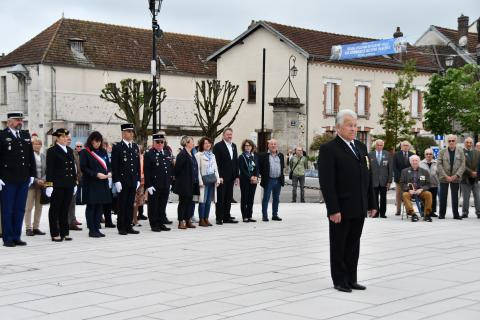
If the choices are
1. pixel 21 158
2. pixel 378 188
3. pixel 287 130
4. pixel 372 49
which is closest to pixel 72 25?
pixel 287 130

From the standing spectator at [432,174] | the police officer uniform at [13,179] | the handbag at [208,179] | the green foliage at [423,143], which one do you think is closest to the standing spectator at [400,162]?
the standing spectator at [432,174]

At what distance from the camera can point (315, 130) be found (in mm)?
49062

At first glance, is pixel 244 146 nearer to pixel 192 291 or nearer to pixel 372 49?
pixel 192 291

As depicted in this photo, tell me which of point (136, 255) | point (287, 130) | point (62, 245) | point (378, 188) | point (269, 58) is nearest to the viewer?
point (136, 255)

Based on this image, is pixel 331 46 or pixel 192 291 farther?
pixel 331 46

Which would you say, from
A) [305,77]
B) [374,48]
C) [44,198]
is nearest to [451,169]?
[44,198]

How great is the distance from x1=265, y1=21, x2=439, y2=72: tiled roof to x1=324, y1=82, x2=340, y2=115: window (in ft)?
5.13

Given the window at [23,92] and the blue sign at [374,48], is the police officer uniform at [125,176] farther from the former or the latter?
the window at [23,92]

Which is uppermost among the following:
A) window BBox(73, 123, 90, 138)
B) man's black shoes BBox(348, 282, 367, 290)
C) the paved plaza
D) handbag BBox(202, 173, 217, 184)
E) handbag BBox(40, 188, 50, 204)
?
window BBox(73, 123, 90, 138)

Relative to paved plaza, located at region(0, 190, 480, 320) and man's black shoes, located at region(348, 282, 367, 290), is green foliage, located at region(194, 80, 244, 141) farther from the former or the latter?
man's black shoes, located at region(348, 282, 367, 290)

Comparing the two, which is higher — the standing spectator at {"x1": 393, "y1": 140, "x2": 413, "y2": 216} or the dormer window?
the dormer window

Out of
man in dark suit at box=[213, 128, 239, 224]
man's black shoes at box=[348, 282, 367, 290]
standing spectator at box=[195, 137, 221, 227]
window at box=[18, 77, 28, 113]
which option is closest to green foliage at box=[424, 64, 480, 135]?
window at box=[18, 77, 28, 113]

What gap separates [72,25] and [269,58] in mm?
13572

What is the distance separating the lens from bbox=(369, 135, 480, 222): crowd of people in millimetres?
19141
